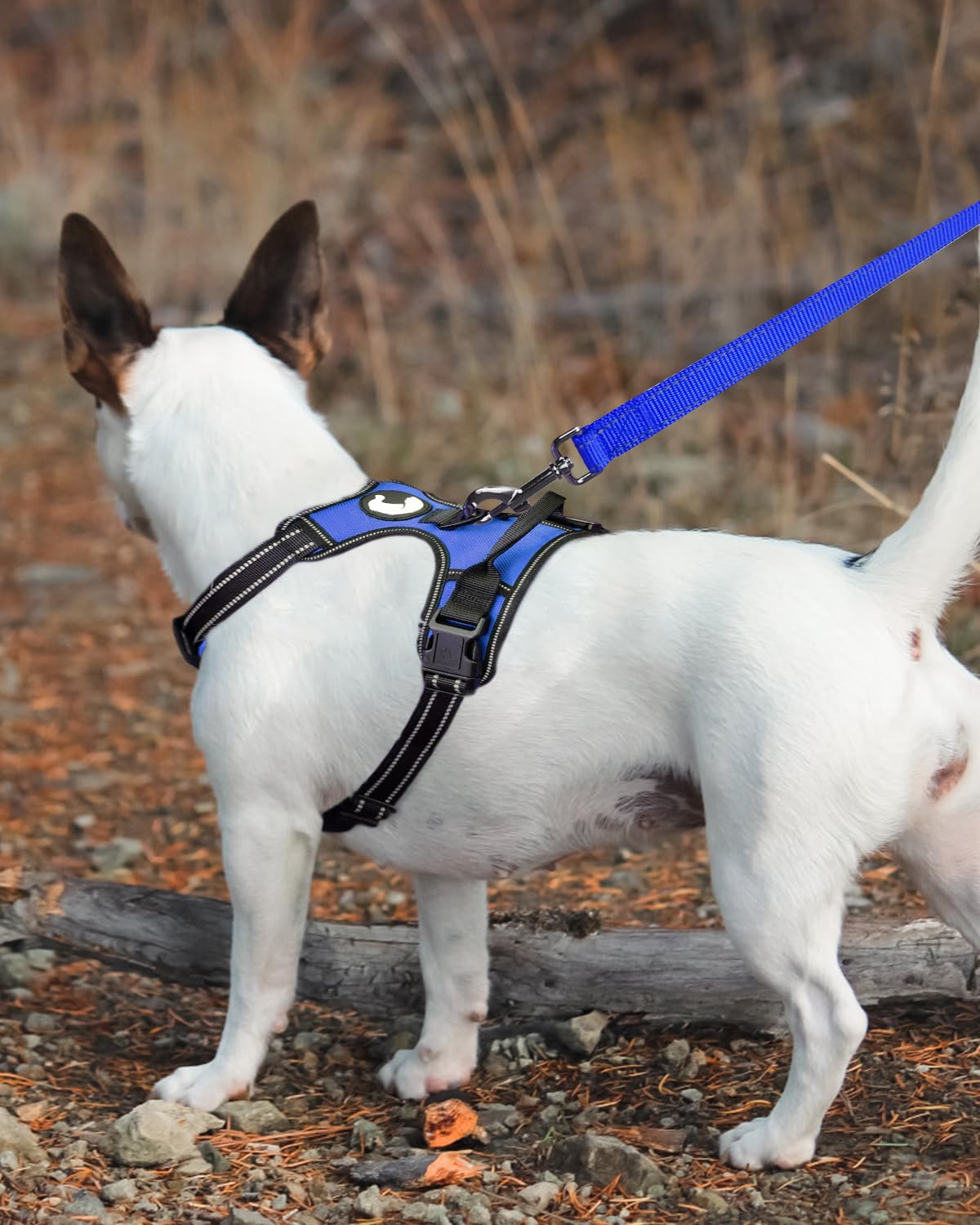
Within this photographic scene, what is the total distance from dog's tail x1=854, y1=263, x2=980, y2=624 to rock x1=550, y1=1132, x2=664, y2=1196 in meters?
0.96

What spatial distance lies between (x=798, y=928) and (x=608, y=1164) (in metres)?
0.51

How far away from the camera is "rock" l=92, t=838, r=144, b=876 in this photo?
12.2ft

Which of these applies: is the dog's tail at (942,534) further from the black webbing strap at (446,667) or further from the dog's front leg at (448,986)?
the dog's front leg at (448,986)

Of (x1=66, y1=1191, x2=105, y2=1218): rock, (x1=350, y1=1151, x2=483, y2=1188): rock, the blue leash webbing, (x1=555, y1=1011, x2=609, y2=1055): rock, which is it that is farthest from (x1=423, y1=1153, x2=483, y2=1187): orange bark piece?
the blue leash webbing

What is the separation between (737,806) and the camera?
7.23 ft

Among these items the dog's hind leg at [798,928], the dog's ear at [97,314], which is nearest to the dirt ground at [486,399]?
the dog's hind leg at [798,928]

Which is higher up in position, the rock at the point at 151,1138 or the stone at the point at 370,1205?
the rock at the point at 151,1138

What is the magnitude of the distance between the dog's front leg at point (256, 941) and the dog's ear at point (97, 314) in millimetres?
868

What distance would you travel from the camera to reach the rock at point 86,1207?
228cm

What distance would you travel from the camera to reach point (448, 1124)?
252cm

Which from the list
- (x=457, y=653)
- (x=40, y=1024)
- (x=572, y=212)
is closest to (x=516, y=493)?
(x=457, y=653)

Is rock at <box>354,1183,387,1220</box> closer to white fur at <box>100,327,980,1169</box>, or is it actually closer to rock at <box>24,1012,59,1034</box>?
white fur at <box>100,327,980,1169</box>

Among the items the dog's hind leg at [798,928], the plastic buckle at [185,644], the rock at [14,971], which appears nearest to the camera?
the dog's hind leg at [798,928]

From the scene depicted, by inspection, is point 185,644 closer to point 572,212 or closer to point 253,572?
Result: point 253,572
